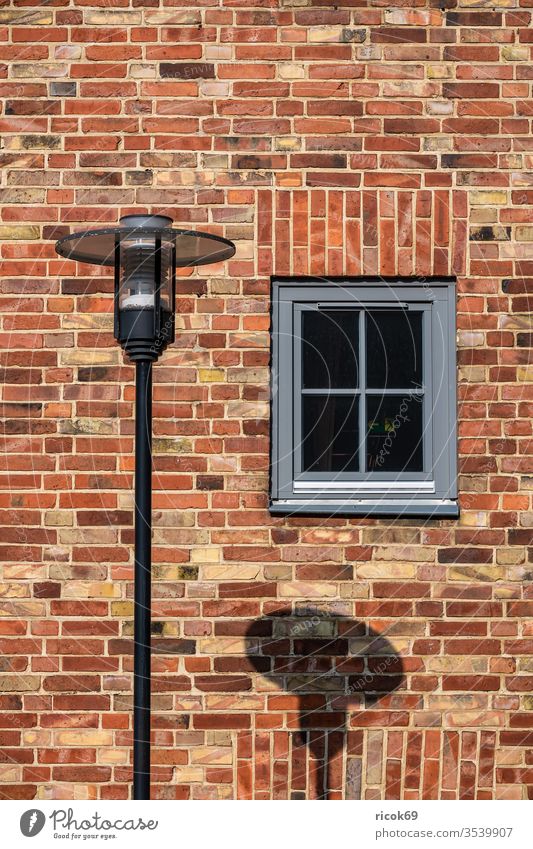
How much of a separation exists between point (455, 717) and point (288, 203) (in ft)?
7.20

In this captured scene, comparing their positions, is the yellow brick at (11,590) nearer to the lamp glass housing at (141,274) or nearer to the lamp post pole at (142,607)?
the lamp post pole at (142,607)

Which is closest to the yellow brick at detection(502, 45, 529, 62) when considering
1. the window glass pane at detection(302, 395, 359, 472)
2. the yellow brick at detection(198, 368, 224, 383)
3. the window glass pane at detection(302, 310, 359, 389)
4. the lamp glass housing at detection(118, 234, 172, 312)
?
the window glass pane at detection(302, 310, 359, 389)

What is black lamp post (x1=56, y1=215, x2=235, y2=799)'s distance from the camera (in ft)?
10.8

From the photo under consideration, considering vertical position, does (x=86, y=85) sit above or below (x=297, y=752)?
above

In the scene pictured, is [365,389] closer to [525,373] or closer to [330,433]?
[330,433]

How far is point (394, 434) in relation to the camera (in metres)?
4.39

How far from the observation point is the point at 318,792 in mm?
4191

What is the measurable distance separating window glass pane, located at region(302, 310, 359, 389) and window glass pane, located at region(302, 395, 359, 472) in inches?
2.7

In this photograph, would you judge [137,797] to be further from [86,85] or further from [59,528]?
[86,85]

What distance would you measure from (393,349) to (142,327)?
1.45 meters

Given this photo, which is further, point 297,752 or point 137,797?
point 297,752

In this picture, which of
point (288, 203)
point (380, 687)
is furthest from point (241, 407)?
point (380, 687)

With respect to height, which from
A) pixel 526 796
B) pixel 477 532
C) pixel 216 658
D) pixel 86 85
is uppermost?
pixel 86 85

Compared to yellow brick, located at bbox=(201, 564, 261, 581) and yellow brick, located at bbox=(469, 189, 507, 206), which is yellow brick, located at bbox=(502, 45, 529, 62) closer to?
yellow brick, located at bbox=(469, 189, 507, 206)
